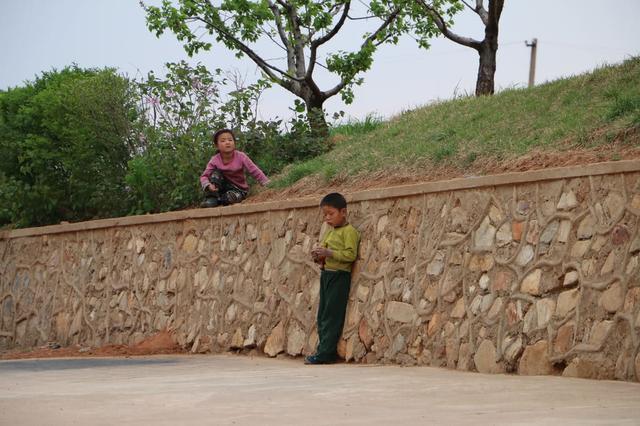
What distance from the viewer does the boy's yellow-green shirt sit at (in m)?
11.5

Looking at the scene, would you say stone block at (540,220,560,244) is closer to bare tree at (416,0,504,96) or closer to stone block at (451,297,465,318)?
stone block at (451,297,465,318)

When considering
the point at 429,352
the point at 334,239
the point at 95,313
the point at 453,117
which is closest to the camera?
the point at 429,352

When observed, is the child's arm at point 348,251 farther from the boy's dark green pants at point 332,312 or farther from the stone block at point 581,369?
the stone block at point 581,369

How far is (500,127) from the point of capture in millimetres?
13234

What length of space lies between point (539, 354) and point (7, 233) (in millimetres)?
12151

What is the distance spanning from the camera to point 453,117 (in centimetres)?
1502

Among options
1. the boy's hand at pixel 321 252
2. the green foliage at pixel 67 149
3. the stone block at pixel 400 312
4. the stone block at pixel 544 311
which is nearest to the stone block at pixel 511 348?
the stone block at pixel 544 311

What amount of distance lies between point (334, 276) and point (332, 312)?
1.19ft

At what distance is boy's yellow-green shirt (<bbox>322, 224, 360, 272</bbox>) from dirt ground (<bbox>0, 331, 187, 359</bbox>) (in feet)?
11.8

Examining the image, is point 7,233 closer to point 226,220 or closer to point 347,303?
point 226,220

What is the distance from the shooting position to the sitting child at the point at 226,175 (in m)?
15.0

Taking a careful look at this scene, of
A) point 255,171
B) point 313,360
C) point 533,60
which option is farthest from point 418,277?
point 533,60

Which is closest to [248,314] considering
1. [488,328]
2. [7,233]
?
[488,328]

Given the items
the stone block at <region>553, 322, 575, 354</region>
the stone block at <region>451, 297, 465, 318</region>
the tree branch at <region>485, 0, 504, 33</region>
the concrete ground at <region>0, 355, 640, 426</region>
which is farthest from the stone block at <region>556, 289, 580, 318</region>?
the tree branch at <region>485, 0, 504, 33</region>
